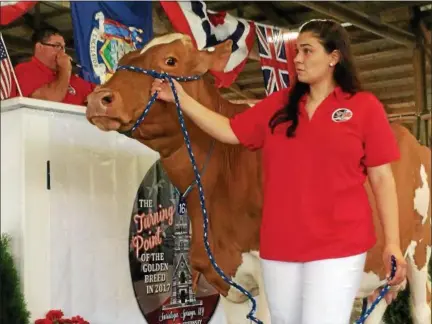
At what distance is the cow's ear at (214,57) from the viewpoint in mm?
2070

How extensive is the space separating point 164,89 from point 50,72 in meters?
1.54

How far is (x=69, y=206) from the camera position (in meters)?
2.61

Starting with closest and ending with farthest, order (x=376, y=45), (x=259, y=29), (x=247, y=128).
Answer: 1. (x=247, y=128)
2. (x=259, y=29)
3. (x=376, y=45)

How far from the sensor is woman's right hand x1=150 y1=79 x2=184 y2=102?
1.88m

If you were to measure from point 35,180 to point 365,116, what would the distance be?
138 cm

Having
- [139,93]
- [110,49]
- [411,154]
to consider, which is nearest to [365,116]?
[139,93]

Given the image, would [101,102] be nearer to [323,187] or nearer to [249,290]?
[323,187]

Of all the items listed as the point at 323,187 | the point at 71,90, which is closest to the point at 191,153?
A: the point at 323,187

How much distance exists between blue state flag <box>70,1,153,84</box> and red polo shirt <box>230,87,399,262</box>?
77.3 inches

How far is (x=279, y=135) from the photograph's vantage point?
5.44ft

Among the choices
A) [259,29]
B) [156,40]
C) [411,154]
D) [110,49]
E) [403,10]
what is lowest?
[411,154]

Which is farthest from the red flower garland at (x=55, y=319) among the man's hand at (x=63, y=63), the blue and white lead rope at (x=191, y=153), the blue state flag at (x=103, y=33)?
the blue state flag at (x=103, y=33)

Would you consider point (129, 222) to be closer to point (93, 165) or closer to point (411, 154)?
point (93, 165)

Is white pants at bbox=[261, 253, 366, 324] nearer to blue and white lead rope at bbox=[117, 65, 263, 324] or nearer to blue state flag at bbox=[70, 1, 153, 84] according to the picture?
blue and white lead rope at bbox=[117, 65, 263, 324]
